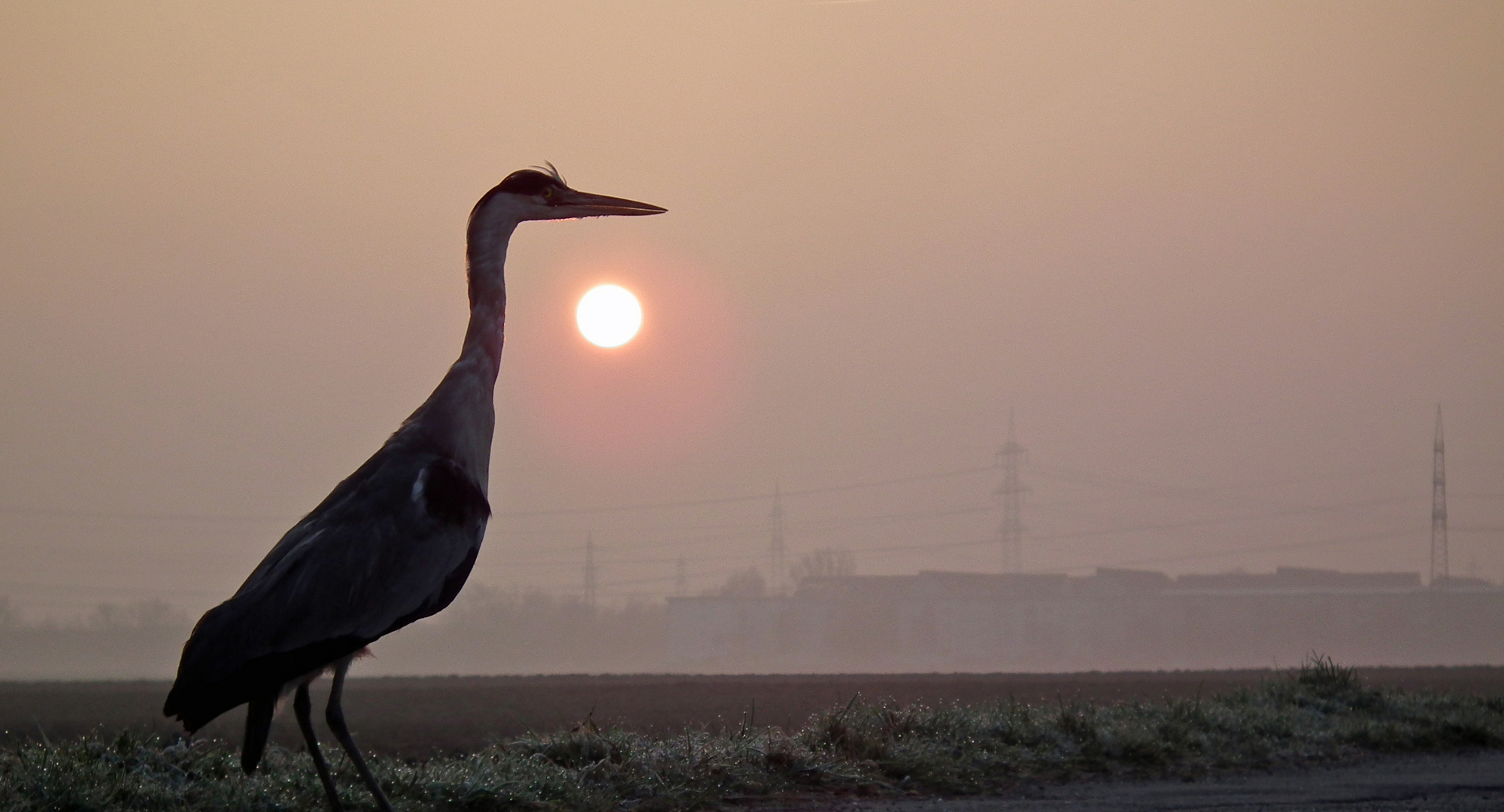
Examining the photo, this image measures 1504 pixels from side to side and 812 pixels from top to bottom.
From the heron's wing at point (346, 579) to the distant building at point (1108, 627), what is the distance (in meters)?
99.4

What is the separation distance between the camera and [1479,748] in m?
11.9

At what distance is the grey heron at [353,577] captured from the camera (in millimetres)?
6520

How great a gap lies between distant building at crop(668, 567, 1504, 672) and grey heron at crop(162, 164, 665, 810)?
99.1 meters

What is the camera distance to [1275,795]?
332 inches

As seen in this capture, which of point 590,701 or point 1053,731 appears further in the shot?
point 590,701

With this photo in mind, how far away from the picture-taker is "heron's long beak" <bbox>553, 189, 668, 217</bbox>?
29.4ft

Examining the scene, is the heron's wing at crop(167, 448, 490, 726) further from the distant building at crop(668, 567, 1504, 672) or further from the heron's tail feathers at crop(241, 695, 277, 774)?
the distant building at crop(668, 567, 1504, 672)

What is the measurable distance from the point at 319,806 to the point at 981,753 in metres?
4.45

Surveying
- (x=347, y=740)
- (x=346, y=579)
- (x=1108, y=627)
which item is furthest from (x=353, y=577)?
(x=1108, y=627)

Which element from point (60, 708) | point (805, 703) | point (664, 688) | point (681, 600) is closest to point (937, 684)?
point (664, 688)

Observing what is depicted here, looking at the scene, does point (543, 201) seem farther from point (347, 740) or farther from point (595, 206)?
point (347, 740)

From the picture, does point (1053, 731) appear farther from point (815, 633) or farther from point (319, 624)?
point (815, 633)

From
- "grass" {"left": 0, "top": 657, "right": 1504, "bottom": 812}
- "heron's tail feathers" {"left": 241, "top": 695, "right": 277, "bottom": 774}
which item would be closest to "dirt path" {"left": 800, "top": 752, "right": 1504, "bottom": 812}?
"grass" {"left": 0, "top": 657, "right": 1504, "bottom": 812}

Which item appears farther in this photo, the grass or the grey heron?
the grass
